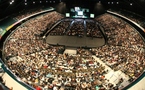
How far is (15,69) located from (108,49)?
1391 centimetres

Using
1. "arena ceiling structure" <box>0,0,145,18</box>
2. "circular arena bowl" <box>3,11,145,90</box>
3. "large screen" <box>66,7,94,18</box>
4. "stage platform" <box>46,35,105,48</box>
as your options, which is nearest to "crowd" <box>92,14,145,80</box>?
"circular arena bowl" <box>3,11,145,90</box>

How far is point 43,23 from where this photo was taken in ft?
125

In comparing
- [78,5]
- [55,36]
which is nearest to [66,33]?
[55,36]

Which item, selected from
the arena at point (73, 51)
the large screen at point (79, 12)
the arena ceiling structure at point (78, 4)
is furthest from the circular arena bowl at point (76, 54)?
the arena ceiling structure at point (78, 4)

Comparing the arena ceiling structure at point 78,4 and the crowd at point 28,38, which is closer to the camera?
the crowd at point 28,38

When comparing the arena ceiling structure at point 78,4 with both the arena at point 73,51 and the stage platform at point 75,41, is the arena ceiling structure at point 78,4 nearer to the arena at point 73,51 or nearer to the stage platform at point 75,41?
the arena at point 73,51

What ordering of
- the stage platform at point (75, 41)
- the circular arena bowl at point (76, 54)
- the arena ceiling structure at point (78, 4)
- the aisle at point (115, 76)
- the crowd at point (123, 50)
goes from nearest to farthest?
1. the aisle at point (115, 76)
2. the circular arena bowl at point (76, 54)
3. the crowd at point (123, 50)
4. the stage platform at point (75, 41)
5. the arena ceiling structure at point (78, 4)

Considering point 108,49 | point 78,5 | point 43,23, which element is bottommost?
point 108,49

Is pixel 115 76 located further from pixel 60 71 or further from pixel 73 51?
pixel 73 51

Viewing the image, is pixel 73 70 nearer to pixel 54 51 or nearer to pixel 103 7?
pixel 54 51

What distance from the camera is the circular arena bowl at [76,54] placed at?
19266 mm

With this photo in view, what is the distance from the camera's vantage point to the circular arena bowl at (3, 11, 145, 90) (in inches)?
758

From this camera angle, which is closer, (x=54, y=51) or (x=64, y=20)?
(x=54, y=51)

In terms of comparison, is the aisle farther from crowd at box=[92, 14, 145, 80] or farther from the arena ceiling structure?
the arena ceiling structure
